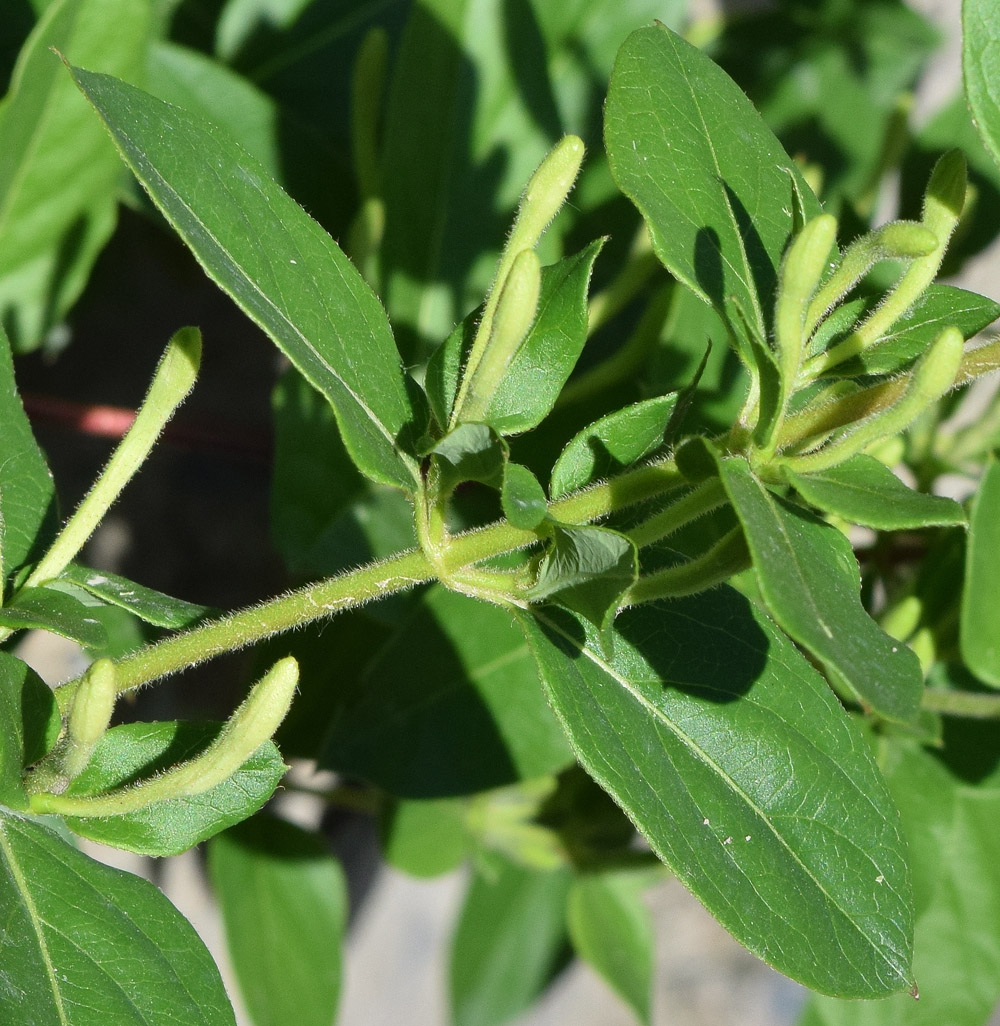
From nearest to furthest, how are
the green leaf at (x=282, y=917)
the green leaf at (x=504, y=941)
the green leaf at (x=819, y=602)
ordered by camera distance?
the green leaf at (x=819, y=602)
the green leaf at (x=282, y=917)
the green leaf at (x=504, y=941)

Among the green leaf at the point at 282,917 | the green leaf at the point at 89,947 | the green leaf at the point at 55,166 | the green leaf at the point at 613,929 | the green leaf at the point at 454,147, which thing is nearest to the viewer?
the green leaf at the point at 89,947

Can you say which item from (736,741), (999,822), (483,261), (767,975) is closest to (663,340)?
(483,261)

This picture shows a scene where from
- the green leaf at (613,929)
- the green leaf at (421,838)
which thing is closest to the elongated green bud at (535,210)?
the green leaf at (421,838)

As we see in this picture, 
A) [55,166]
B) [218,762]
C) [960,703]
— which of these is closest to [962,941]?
[960,703]

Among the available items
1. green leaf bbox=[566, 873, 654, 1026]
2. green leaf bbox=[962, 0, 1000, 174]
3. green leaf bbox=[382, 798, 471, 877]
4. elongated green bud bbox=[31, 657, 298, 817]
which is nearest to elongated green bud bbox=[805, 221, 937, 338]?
green leaf bbox=[962, 0, 1000, 174]

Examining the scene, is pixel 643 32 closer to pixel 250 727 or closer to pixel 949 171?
pixel 949 171

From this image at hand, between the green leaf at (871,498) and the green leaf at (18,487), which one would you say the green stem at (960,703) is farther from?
the green leaf at (18,487)
